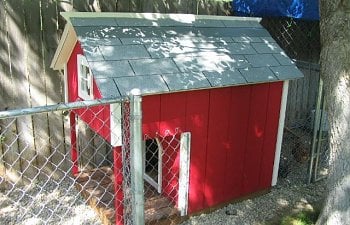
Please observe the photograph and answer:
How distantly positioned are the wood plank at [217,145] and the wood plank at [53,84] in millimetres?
1694

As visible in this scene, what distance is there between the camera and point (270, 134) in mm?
4570

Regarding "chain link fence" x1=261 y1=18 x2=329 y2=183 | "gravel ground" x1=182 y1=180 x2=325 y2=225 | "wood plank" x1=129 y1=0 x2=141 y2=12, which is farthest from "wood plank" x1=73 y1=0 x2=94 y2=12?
"chain link fence" x1=261 y1=18 x2=329 y2=183

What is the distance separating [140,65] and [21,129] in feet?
6.81

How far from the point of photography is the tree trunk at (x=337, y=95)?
3053 millimetres

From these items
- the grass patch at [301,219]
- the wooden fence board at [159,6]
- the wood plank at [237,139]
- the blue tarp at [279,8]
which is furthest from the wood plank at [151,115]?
the blue tarp at [279,8]

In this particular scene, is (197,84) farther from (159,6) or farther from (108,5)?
(159,6)

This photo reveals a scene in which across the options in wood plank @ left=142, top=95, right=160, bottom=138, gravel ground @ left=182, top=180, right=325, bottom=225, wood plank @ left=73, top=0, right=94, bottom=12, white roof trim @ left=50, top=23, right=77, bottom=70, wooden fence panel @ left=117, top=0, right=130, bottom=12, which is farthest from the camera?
wooden fence panel @ left=117, top=0, right=130, bottom=12

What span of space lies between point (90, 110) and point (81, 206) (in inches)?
51.5

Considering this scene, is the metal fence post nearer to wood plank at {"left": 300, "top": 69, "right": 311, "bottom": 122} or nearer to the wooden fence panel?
the wooden fence panel

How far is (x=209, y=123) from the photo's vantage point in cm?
399

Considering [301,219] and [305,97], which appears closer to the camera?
[301,219]

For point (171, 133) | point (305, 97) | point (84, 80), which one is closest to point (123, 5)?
point (84, 80)

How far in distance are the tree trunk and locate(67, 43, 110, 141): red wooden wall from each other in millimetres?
1924

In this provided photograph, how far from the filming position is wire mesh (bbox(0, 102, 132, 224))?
432 centimetres
